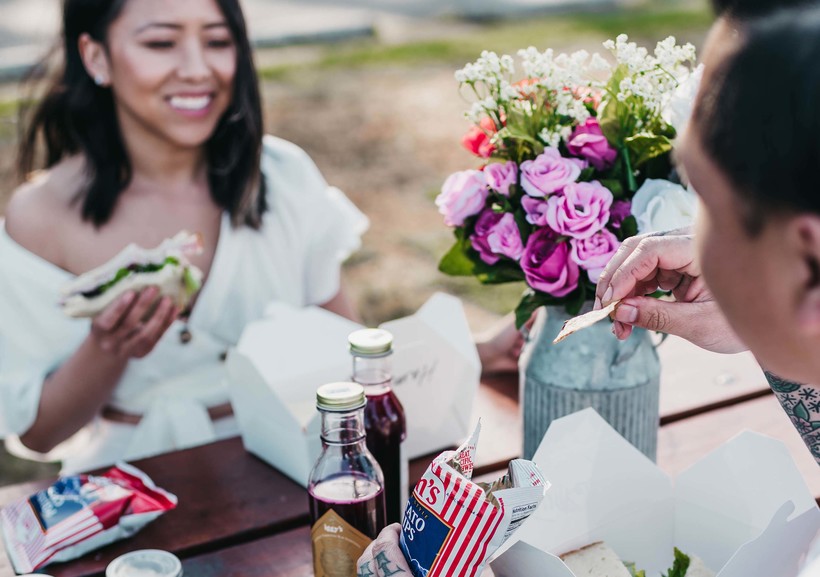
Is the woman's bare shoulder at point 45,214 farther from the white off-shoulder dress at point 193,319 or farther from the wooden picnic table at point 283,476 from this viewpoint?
the wooden picnic table at point 283,476

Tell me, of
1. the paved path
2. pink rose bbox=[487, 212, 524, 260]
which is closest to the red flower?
pink rose bbox=[487, 212, 524, 260]

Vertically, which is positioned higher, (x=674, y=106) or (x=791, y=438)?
(x=674, y=106)

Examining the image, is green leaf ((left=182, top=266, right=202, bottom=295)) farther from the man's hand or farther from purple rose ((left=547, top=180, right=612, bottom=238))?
the man's hand

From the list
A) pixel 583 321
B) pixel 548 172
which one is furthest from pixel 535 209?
pixel 583 321

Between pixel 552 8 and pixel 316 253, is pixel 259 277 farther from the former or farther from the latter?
pixel 552 8

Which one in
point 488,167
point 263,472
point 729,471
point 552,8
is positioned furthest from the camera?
point 552,8

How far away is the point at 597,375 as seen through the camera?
1.24 m

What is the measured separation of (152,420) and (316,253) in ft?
1.76

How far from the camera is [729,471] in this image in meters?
1.11

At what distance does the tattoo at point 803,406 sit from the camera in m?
1.02

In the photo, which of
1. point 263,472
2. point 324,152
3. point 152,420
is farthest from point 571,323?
point 324,152

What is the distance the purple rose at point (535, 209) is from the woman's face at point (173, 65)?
980mm

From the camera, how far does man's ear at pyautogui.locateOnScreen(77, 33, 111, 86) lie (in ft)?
6.47

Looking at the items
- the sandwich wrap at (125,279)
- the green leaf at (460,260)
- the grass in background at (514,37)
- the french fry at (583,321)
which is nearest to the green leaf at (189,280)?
the sandwich wrap at (125,279)
